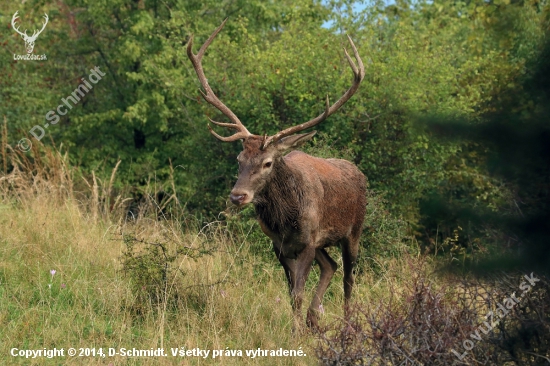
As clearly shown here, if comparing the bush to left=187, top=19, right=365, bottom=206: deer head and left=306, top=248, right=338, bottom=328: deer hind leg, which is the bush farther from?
left=187, top=19, right=365, bottom=206: deer head

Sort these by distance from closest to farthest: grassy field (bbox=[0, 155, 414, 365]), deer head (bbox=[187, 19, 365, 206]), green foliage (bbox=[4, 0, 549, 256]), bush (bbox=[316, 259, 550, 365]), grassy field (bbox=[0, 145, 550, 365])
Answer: bush (bbox=[316, 259, 550, 365]) → grassy field (bbox=[0, 145, 550, 365]) → grassy field (bbox=[0, 155, 414, 365]) → deer head (bbox=[187, 19, 365, 206]) → green foliage (bbox=[4, 0, 549, 256])

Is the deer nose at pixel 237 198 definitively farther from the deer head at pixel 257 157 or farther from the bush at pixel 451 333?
the bush at pixel 451 333

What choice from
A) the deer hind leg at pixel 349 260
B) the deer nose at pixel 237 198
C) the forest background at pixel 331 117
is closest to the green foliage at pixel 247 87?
the forest background at pixel 331 117

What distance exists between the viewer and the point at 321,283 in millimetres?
7926

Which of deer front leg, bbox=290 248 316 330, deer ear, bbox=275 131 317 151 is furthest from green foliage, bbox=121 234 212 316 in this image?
deer ear, bbox=275 131 317 151

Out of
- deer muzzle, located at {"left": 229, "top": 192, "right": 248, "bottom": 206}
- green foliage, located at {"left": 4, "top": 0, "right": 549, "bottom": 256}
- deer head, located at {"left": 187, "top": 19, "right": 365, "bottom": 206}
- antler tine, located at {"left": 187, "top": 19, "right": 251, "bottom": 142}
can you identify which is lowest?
deer muzzle, located at {"left": 229, "top": 192, "right": 248, "bottom": 206}

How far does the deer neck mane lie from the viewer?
7305mm

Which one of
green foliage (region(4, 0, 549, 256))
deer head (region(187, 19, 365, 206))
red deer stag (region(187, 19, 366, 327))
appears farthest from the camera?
green foliage (region(4, 0, 549, 256))

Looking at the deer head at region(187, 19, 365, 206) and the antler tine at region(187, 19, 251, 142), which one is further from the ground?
the antler tine at region(187, 19, 251, 142)

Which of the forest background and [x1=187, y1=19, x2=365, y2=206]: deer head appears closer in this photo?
the forest background

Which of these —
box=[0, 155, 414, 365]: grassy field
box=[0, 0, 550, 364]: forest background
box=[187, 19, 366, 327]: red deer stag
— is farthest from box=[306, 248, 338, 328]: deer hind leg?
box=[0, 0, 550, 364]: forest background

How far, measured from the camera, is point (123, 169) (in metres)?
17.3

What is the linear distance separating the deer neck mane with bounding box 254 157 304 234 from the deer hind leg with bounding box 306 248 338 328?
0.75 metres

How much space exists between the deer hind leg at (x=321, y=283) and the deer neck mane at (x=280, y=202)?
75 cm
